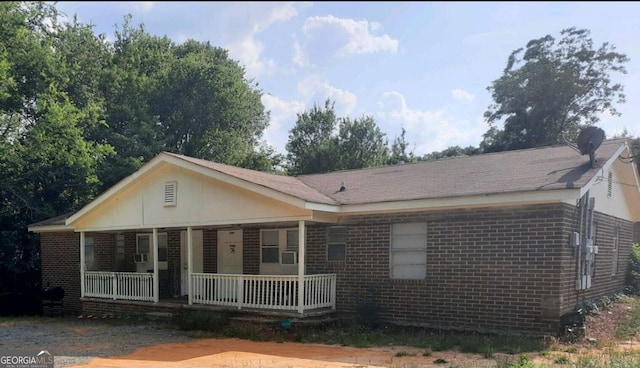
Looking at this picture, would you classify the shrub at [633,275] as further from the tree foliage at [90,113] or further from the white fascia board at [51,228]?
the tree foliage at [90,113]

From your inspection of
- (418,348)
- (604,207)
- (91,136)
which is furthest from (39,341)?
(91,136)

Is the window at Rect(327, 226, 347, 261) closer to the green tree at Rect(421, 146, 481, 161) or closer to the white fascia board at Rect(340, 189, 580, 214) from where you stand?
the white fascia board at Rect(340, 189, 580, 214)

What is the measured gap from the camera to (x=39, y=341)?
10672 millimetres

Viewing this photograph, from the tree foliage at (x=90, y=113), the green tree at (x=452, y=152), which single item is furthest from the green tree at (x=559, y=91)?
the tree foliage at (x=90, y=113)

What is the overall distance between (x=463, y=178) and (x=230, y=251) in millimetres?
7235

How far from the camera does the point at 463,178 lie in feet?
38.0

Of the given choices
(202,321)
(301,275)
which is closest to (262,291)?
(301,275)

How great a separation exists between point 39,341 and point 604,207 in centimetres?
1328

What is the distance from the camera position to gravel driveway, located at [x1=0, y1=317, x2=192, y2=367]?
9.39m

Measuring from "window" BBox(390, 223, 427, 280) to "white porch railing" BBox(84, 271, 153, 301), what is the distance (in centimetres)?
730

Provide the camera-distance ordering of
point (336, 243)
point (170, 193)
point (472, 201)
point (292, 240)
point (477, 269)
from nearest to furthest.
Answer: point (472, 201) < point (477, 269) < point (336, 243) < point (170, 193) < point (292, 240)

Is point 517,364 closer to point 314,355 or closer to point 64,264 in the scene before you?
point 314,355

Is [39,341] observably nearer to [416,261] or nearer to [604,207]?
[416,261]

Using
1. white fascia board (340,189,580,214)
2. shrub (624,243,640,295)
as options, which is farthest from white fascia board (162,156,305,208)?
shrub (624,243,640,295)
